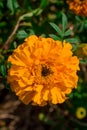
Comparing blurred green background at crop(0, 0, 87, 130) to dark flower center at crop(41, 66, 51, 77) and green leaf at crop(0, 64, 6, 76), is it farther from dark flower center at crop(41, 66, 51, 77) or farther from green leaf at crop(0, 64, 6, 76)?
dark flower center at crop(41, 66, 51, 77)

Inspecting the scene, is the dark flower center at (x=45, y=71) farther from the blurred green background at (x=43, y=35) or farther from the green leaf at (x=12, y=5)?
the green leaf at (x=12, y=5)

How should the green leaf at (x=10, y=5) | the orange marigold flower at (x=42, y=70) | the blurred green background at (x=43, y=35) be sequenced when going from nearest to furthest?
→ the orange marigold flower at (x=42, y=70) → the blurred green background at (x=43, y=35) → the green leaf at (x=10, y=5)

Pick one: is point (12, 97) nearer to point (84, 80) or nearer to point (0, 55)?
point (84, 80)

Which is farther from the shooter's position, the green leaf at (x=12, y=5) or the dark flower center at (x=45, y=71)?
the green leaf at (x=12, y=5)

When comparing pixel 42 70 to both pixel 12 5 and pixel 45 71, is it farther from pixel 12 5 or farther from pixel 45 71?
pixel 12 5

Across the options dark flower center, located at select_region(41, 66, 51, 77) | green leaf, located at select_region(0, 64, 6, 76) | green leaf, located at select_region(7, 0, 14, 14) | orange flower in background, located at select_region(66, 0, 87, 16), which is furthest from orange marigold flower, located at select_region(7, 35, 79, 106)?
green leaf, located at select_region(7, 0, 14, 14)

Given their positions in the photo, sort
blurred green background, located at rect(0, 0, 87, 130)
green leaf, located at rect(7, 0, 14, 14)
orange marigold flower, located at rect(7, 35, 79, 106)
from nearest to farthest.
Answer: orange marigold flower, located at rect(7, 35, 79, 106), blurred green background, located at rect(0, 0, 87, 130), green leaf, located at rect(7, 0, 14, 14)

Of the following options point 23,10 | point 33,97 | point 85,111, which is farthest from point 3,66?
point 85,111

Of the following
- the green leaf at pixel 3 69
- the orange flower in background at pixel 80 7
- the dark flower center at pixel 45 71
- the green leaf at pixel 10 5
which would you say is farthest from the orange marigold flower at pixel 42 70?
the green leaf at pixel 10 5
